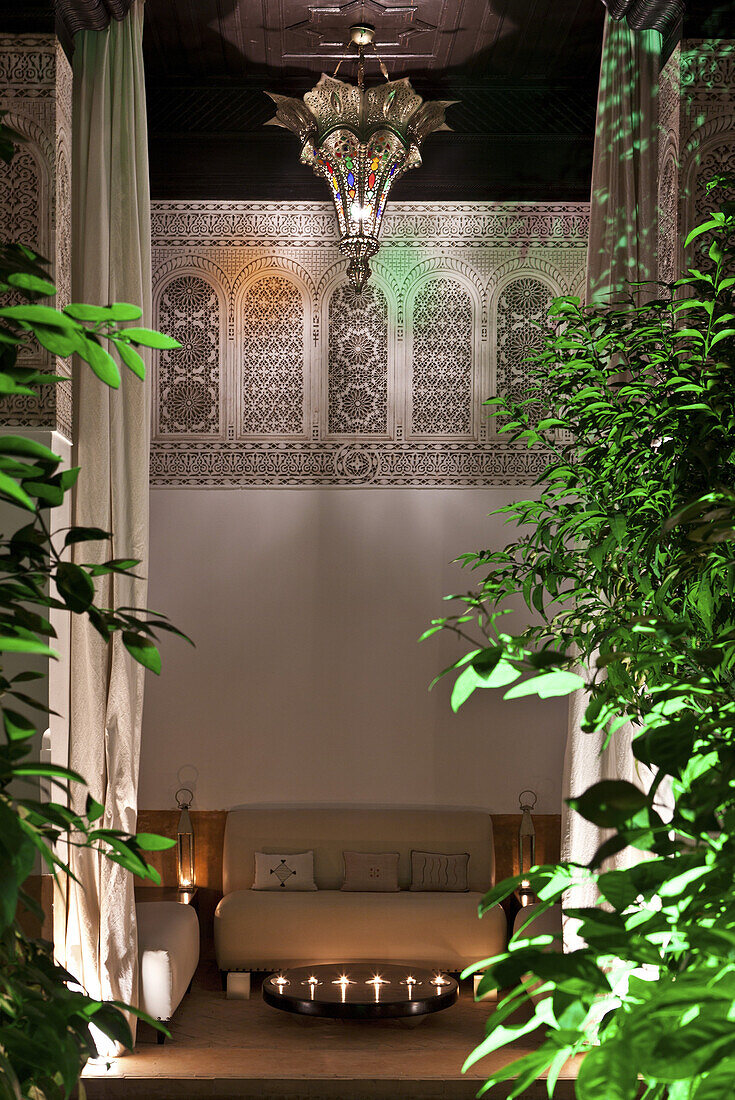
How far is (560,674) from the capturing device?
76 cm

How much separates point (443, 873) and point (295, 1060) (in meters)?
1.56

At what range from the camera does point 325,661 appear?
6039mm

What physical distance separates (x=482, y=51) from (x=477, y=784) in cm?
Answer: 386

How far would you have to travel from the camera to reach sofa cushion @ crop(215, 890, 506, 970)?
5.38 meters

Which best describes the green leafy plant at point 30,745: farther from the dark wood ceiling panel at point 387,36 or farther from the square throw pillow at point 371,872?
the square throw pillow at point 371,872

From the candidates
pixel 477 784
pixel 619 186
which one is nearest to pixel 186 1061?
pixel 477 784

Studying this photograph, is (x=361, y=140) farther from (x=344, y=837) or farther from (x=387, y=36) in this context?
(x=344, y=837)

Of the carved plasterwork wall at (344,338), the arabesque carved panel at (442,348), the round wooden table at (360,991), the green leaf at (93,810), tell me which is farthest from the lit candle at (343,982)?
the green leaf at (93,810)

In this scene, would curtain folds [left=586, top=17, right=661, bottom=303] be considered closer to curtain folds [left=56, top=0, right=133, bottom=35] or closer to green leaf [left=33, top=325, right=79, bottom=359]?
curtain folds [left=56, top=0, right=133, bottom=35]

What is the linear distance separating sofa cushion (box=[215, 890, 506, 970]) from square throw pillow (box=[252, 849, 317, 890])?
10.3 inches

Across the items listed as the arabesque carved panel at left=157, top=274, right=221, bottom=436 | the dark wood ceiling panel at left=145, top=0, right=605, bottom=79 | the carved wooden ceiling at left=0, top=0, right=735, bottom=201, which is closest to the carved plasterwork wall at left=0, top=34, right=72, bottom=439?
the dark wood ceiling panel at left=145, top=0, right=605, bottom=79

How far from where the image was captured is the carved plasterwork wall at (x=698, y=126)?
13.6 feet

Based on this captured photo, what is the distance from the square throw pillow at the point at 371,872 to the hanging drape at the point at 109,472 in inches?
63.8

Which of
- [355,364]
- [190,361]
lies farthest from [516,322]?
[190,361]
